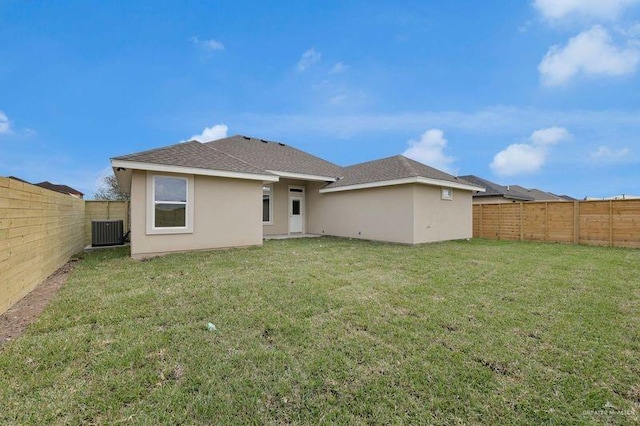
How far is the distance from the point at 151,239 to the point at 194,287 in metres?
4.13

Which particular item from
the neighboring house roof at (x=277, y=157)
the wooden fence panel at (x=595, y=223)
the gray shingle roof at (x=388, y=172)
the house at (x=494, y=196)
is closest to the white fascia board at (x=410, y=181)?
the gray shingle roof at (x=388, y=172)

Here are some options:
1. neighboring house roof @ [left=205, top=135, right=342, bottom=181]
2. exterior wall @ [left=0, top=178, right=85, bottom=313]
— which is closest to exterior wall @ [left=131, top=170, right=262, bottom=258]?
exterior wall @ [left=0, top=178, right=85, bottom=313]

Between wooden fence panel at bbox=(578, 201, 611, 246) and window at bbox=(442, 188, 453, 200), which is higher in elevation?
window at bbox=(442, 188, 453, 200)

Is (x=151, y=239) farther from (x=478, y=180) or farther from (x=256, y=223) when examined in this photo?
(x=478, y=180)

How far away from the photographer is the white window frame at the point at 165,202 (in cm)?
821

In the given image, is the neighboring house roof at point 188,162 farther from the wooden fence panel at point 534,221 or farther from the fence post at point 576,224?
the fence post at point 576,224

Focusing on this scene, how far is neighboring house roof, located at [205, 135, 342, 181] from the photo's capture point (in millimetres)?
13838

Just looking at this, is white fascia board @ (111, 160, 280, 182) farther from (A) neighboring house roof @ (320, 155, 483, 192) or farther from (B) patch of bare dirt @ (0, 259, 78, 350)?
(A) neighboring house roof @ (320, 155, 483, 192)

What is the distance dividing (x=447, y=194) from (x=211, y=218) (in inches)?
390

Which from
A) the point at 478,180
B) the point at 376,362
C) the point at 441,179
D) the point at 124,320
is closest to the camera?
the point at 376,362

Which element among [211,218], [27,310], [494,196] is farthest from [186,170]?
[494,196]

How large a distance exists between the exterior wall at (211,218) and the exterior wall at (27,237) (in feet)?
5.34

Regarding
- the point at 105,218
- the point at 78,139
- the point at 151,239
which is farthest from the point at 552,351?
the point at 78,139

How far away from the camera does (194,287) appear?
522 centimetres
